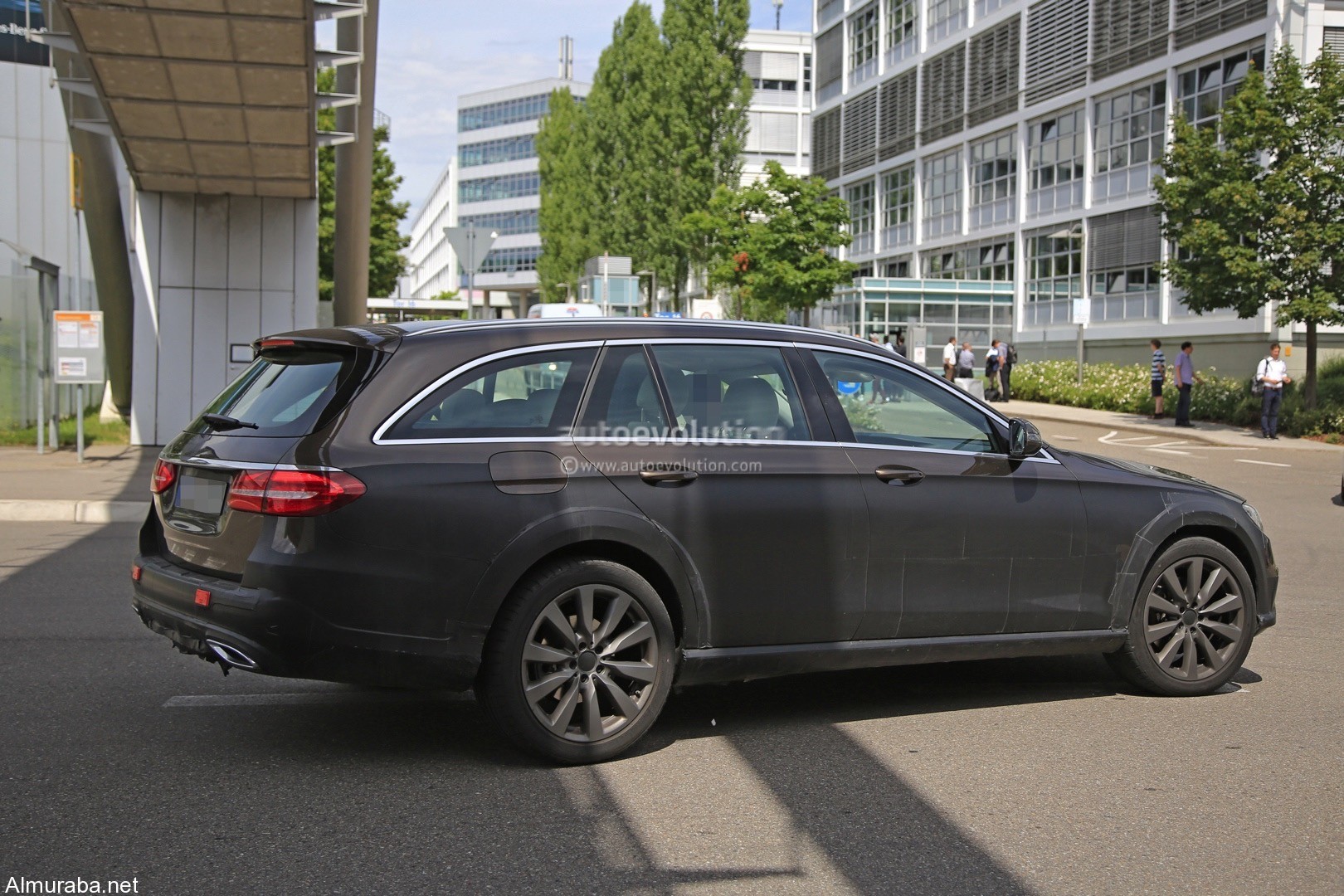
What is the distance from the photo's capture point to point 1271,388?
994 inches

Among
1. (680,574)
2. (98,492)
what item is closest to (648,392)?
(680,574)

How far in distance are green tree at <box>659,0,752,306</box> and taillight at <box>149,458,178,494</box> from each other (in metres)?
45.2

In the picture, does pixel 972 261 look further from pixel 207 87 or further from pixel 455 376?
pixel 455 376

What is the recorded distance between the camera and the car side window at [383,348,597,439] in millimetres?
4914

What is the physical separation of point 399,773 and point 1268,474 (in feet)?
56.6

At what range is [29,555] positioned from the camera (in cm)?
1012

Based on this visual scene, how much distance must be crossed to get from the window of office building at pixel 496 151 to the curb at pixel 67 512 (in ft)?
334

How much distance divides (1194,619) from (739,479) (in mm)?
2428

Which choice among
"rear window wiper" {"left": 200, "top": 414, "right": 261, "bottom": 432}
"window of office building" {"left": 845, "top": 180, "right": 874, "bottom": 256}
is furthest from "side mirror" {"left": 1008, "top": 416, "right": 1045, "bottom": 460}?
"window of office building" {"left": 845, "top": 180, "right": 874, "bottom": 256}

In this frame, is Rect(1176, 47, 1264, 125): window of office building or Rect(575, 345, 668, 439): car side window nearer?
Rect(575, 345, 668, 439): car side window

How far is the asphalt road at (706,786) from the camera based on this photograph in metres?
3.97

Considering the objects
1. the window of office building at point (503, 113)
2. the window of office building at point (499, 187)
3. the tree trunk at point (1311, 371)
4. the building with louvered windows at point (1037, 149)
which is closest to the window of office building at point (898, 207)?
the building with louvered windows at point (1037, 149)

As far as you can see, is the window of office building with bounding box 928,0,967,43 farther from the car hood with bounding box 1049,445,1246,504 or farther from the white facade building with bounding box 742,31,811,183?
the car hood with bounding box 1049,445,1246,504

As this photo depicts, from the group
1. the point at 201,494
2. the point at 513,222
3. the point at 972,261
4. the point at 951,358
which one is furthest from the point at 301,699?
the point at 513,222
